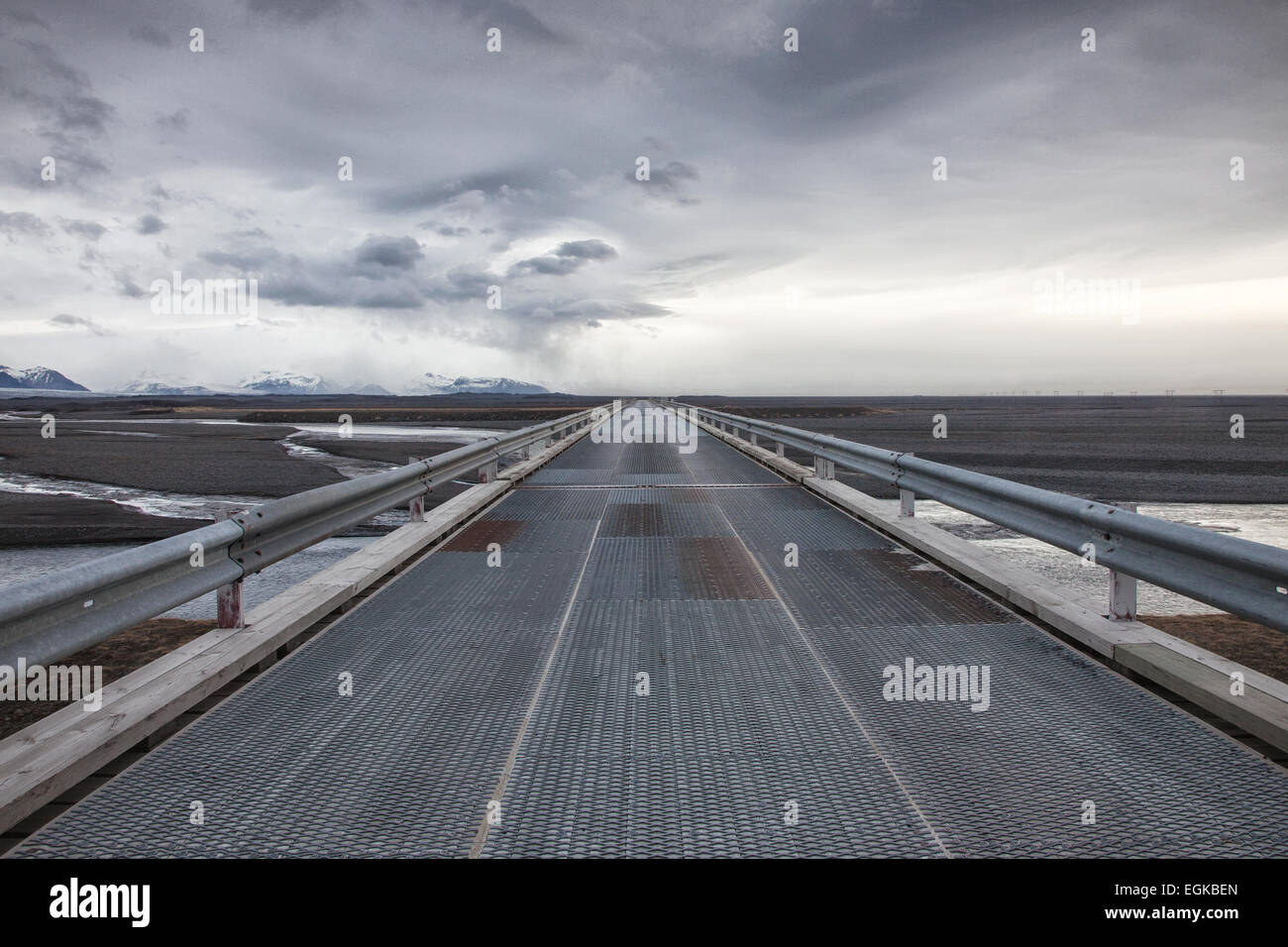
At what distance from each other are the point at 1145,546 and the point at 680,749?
2.95 metres

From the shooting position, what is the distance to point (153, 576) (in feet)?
13.5

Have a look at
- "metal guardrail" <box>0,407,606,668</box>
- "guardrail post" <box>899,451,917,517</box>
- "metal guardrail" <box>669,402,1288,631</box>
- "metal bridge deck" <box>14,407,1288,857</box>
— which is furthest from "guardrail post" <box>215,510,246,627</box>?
"guardrail post" <box>899,451,917,517</box>

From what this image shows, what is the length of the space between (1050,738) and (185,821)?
3.54 metres

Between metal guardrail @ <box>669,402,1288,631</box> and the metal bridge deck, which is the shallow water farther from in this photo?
the metal bridge deck

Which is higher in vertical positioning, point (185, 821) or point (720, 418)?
point (720, 418)

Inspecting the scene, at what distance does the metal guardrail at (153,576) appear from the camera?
128 inches

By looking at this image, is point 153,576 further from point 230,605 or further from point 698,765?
point 698,765

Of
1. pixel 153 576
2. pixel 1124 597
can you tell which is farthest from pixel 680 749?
pixel 1124 597

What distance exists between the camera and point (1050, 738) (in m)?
3.66

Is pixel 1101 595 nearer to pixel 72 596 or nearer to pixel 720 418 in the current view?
pixel 72 596

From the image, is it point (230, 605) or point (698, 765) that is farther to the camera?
point (230, 605)
